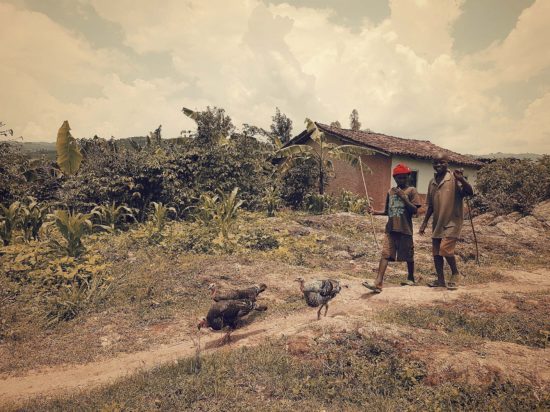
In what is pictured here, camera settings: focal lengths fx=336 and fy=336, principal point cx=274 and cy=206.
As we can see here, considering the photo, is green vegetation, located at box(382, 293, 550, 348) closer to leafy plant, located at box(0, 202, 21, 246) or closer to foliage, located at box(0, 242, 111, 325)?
foliage, located at box(0, 242, 111, 325)

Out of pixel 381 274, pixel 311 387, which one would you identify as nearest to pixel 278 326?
pixel 311 387

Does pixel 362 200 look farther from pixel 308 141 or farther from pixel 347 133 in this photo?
pixel 308 141

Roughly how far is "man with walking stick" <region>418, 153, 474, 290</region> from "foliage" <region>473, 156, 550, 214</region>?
427 inches

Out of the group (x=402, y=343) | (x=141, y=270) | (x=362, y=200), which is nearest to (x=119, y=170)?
(x=141, y=270)

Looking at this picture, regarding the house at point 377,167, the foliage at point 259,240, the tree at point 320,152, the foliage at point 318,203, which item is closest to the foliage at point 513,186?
the house at point 377,167

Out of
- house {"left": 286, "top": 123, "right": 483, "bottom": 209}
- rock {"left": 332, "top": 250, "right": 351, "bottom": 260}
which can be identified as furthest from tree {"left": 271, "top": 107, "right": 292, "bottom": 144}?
rock {"left": 332, "top": 250, "right": 351, "bottom": 260}

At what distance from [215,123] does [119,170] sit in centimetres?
487

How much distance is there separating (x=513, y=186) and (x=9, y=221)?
18681 millimetres

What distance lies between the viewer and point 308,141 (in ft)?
72.9

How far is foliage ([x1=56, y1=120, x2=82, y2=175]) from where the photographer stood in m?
7.86

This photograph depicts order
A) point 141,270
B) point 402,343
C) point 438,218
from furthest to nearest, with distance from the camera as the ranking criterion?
1. point 141,270
2. point 438,218
3. point 402,343

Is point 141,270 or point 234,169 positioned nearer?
point 141,270

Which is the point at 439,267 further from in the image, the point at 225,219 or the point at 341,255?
the point at 225,219

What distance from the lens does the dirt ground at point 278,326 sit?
3.49 m
